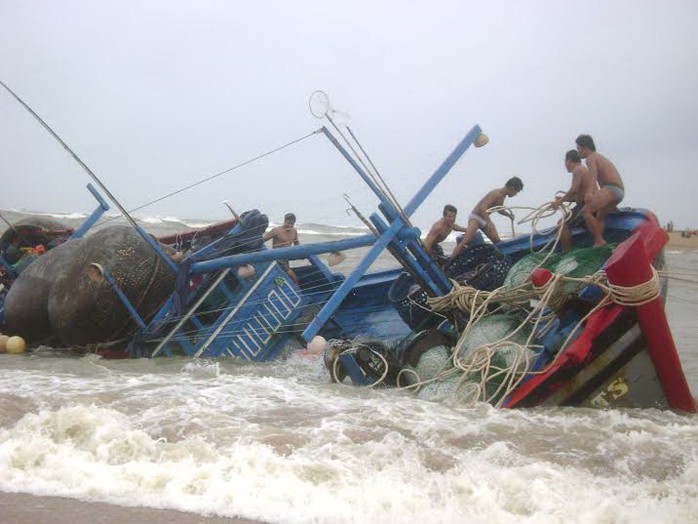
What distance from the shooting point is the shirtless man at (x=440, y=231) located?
27.2 ft

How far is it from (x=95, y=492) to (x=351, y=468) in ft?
3.81

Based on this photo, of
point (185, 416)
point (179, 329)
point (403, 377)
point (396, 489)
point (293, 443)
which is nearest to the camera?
point (396, 489)

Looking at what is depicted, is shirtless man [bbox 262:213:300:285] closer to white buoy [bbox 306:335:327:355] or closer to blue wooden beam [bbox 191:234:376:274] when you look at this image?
blue wooden beam [bbox 191:234:376:274]

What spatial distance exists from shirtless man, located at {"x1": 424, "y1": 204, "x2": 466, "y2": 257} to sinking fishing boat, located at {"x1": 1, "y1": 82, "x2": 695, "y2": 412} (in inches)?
24.7

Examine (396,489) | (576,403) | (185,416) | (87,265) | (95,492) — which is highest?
(87,265)

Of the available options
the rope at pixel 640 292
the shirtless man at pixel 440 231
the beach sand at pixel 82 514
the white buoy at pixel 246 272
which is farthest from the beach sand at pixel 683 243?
the beach sand at pixel 82 514

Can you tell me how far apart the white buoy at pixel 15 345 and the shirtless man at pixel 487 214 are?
16.0ft

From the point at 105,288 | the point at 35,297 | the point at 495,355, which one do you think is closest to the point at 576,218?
the point at 495,355

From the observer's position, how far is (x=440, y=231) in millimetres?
8414

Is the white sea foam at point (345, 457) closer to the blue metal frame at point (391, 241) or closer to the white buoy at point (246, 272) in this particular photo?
the blue metal frame at point (391, 241)

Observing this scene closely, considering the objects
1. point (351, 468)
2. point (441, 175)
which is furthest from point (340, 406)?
point (441, 175)

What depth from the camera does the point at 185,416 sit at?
14.5 feet

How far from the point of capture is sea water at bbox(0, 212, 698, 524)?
3.05 m

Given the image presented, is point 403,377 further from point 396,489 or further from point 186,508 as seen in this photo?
point 186,508
